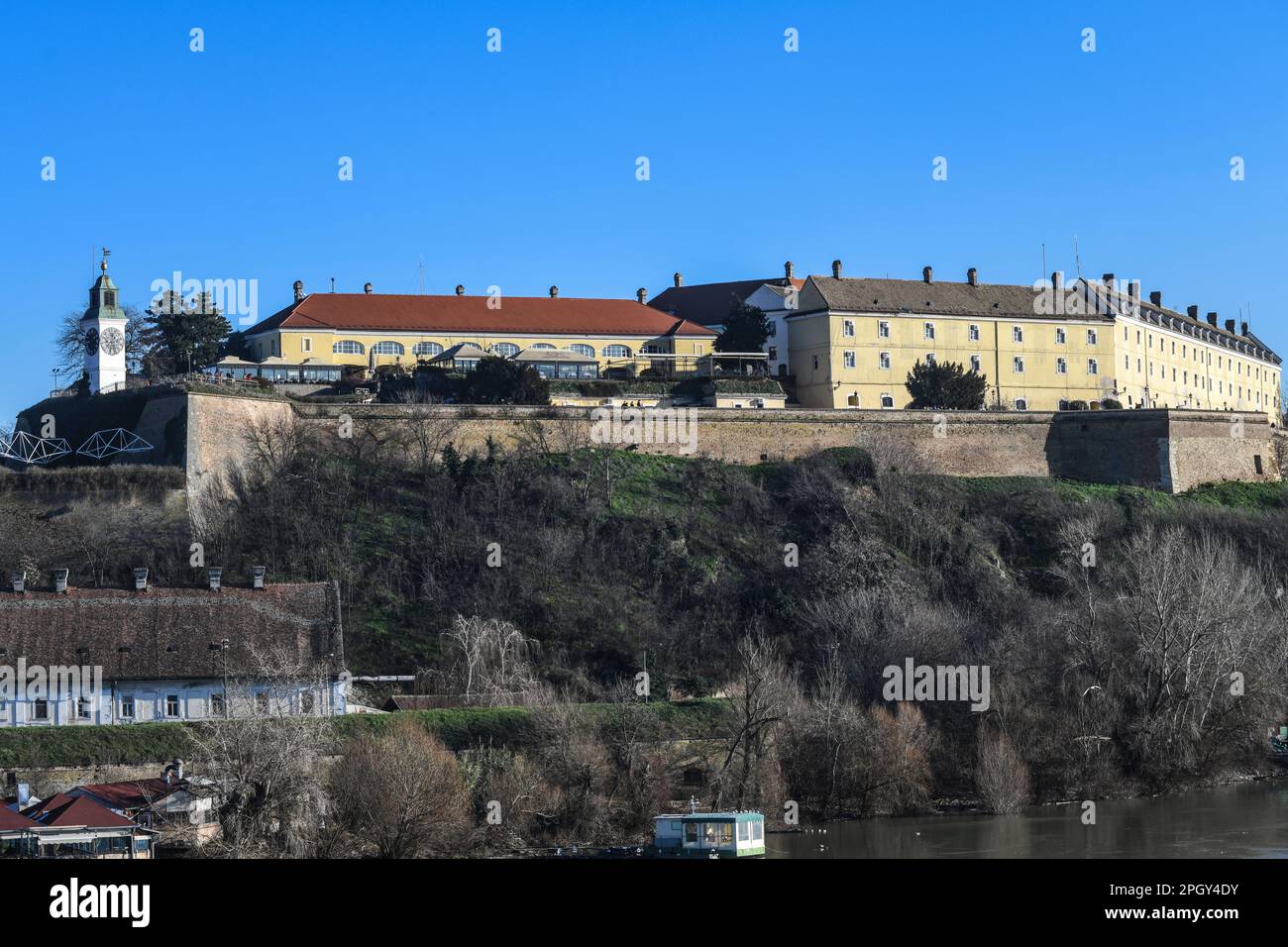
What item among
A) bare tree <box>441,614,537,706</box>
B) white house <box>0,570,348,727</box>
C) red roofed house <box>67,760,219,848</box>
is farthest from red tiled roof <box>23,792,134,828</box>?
bare tree <box>441,614,537,706</box>

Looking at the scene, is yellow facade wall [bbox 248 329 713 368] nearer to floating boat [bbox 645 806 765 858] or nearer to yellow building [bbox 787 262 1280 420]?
yellow building [bbox 787 262 1280 420]

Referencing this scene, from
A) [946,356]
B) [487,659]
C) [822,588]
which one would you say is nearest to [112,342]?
[487,659]

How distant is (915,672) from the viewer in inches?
1657

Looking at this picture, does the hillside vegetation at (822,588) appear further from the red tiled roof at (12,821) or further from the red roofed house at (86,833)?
the red tiled roof at (12,821)

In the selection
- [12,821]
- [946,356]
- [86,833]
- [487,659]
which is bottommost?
[86,833]

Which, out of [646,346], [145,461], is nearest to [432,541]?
[145,461]

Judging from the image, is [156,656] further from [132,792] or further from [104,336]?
[104,336]

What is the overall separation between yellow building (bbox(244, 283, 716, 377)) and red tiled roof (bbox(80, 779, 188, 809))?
27.4 metres

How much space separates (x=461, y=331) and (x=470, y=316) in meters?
1.37

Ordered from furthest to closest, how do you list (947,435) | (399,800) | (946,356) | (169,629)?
(946,356)
(947,435)
(169,629)
(399,800)

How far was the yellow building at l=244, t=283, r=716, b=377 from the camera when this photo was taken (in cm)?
6156

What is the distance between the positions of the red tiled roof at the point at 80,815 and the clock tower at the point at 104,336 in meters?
24.7

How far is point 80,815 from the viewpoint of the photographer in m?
30.3
